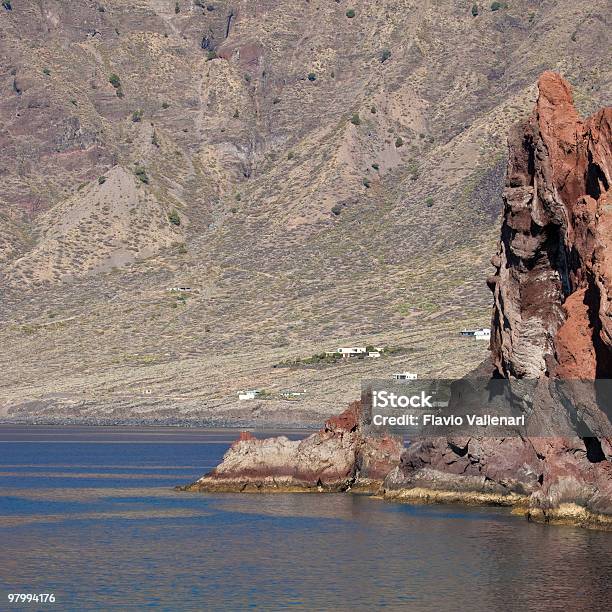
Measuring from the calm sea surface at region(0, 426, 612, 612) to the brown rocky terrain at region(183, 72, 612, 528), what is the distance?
216 centimetres

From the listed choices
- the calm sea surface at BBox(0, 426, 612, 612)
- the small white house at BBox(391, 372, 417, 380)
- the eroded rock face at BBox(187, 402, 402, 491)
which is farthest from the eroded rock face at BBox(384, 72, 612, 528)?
the small white house at BBox(391, 372, 417, 380)

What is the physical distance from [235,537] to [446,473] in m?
16.8

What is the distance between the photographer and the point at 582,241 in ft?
204

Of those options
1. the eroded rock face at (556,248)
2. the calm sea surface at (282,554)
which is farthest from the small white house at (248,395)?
the eroded rock face at (556,248)

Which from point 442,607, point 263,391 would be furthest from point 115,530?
point 263,391

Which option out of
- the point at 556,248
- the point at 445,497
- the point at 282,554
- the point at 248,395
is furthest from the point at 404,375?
the point at 282,554

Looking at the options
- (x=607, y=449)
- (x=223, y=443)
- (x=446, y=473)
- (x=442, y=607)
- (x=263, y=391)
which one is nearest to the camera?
(x=442, y=607)

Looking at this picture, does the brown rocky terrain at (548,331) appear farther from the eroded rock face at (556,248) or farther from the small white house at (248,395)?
the small white house at (248,395)

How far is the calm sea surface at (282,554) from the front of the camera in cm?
5112

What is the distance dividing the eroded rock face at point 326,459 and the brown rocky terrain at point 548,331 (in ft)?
0.60

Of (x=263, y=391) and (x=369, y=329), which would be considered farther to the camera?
(x=369, y=329)

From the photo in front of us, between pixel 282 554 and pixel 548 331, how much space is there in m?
18.9

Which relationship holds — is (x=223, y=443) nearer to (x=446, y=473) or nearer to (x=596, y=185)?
(x=446, y=473)

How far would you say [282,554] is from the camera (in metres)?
61.8
